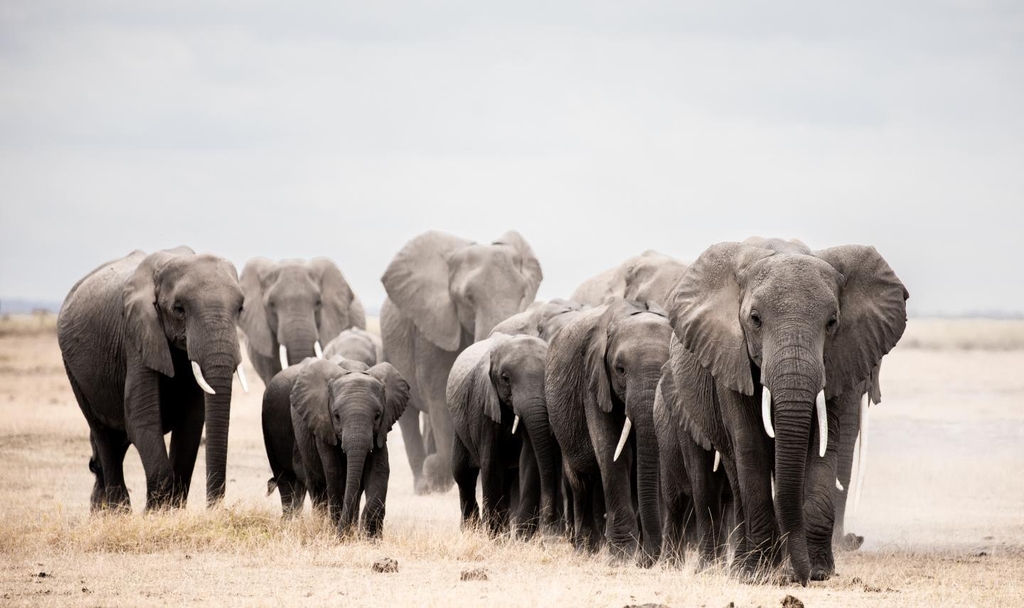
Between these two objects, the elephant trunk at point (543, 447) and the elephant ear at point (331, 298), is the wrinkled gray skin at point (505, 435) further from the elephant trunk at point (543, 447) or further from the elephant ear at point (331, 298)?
the elephant ear at point (331, 298)

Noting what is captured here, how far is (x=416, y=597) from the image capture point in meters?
9.74

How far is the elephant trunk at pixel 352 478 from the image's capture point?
45.3 feet

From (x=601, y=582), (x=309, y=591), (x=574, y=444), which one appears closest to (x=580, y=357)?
(x=574, y=444)

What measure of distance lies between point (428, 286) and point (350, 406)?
9.10m

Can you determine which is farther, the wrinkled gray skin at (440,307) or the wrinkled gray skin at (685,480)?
the wrinkled gray skin at (440,307)

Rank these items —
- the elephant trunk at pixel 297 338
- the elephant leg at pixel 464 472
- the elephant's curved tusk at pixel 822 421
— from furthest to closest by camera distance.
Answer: the elephant trunk at pixel 297 338
the elephant leg at pixel 464 472
the elephant's curved tusk at pixel 822 421

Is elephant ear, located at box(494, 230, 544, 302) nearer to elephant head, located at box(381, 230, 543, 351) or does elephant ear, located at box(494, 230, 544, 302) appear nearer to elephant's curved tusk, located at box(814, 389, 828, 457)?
elephant head, located at box(381, 230, 543, 351)

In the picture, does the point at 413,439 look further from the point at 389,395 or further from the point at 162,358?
the point at 162,358

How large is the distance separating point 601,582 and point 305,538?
3.65 m

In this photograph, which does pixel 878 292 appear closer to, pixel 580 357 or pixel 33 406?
pixel 580 357

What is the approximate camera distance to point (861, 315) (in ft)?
34.7

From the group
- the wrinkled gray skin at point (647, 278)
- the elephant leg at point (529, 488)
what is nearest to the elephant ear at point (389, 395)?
the elephant leg at point (529, 488)

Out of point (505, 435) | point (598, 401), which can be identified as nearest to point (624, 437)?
point (598, 401)

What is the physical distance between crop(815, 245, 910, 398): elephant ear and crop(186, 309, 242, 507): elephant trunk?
19.6 feet
